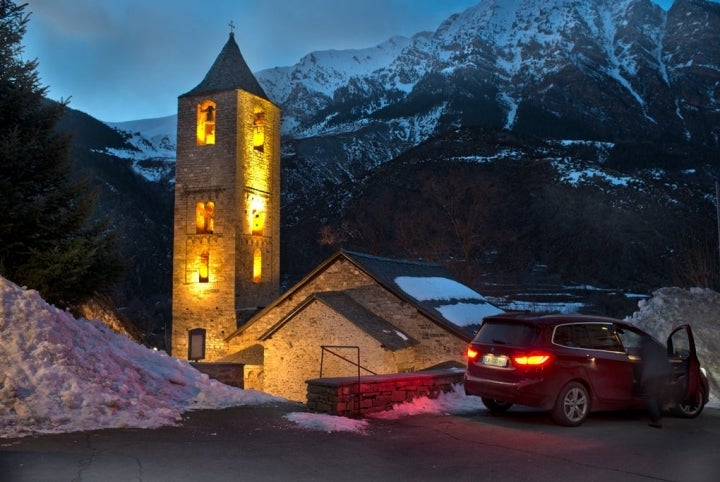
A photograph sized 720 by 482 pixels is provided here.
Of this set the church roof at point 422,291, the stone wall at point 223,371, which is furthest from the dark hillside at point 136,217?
the stone wall at point 223,371

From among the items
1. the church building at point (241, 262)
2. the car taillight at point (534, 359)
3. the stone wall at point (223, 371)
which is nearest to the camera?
the car taillight at point (534, 359)

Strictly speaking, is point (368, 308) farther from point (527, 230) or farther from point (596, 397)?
point (527, 230)

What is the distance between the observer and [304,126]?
6009 inches

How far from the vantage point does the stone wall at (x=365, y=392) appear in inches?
387

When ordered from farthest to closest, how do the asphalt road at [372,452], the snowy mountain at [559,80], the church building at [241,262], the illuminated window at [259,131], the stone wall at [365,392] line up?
the snowy mountain at [559,80], the illuminated window at [259,131], the church building at [241,262], the stone wall at [365,392], the asphalt road at [372,452]

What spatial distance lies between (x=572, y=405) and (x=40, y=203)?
37.5 feet

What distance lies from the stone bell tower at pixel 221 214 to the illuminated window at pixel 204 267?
0.20 ft

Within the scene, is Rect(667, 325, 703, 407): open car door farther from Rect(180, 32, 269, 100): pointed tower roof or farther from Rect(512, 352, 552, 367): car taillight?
Rect(180, 32, 269, 100): pointed tower roof

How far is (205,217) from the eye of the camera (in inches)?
1603

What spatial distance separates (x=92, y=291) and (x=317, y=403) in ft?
22.7

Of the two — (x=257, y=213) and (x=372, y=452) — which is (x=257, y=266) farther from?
(x=372, y=452)

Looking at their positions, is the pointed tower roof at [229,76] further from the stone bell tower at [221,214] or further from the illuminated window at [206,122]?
the illuminated window at [206,122]

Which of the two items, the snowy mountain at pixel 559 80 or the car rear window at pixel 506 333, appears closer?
the car rear window at pixel 506 333

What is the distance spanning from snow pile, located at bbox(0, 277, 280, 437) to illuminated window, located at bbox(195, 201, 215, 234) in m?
29.2
